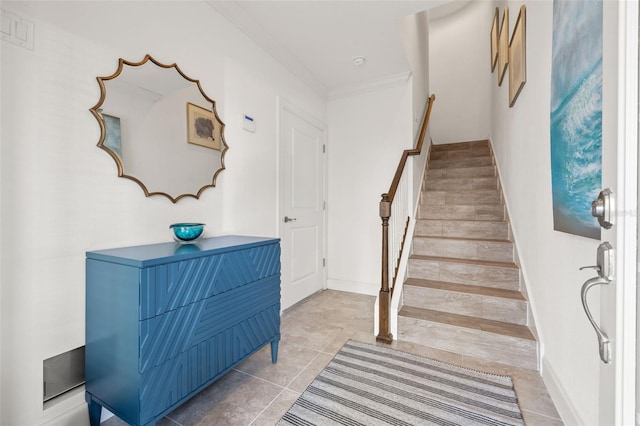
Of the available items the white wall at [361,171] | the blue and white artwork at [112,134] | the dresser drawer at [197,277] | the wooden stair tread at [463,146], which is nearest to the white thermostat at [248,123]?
the blue and white artwork at [112,134]

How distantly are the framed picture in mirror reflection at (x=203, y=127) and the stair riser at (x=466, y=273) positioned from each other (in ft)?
6.68

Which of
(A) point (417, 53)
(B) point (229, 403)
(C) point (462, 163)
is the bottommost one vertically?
(B) point (229, 403)

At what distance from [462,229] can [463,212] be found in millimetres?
286

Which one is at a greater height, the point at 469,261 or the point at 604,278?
the point at 604,278

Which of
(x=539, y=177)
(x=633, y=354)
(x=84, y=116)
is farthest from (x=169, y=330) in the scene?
(x=539, y=177)

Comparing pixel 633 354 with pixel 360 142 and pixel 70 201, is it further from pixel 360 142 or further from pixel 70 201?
pixel 360 142

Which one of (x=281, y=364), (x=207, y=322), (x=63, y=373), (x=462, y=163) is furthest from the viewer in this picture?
(x=462, y=163)

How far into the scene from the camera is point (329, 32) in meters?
2.39

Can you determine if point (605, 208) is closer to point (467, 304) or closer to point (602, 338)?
point (602, 338)

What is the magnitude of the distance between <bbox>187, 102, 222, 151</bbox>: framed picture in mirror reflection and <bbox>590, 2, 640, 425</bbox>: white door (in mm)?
1970

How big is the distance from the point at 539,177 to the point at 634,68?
148 centimetres

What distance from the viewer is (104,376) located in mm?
1258

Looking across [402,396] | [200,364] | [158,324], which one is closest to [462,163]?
[402,396]

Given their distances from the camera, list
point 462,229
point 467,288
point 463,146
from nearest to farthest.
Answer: point 467,288, point 462,229, point 463,146
